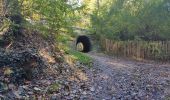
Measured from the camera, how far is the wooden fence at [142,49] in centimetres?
2425

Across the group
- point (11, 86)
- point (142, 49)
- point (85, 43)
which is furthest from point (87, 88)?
point (85, 43)

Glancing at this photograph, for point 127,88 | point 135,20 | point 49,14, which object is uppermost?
point 49,14

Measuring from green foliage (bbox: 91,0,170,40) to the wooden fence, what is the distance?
5.15 feet

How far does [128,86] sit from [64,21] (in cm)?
502

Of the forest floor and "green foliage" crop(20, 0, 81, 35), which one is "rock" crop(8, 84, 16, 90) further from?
"green foliage" crop(20, 0, 81, 35)

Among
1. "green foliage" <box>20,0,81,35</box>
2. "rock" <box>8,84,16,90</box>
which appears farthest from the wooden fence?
"rock" <box>8,84,16,90</box>

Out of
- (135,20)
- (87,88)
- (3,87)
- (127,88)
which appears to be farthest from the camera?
(135,20)

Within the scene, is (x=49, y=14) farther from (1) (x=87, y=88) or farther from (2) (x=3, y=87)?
(2) (x=3, y=87)

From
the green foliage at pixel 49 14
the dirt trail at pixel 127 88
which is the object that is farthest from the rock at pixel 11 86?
the green foliage at pixel 49 14

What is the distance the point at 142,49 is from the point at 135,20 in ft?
9.18

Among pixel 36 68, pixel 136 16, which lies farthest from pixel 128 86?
pixel 136 16

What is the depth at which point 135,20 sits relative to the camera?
26.7 m

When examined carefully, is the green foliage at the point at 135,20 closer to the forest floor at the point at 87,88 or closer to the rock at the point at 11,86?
the forest floor at the point at 87,88

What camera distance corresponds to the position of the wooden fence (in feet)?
79.6
